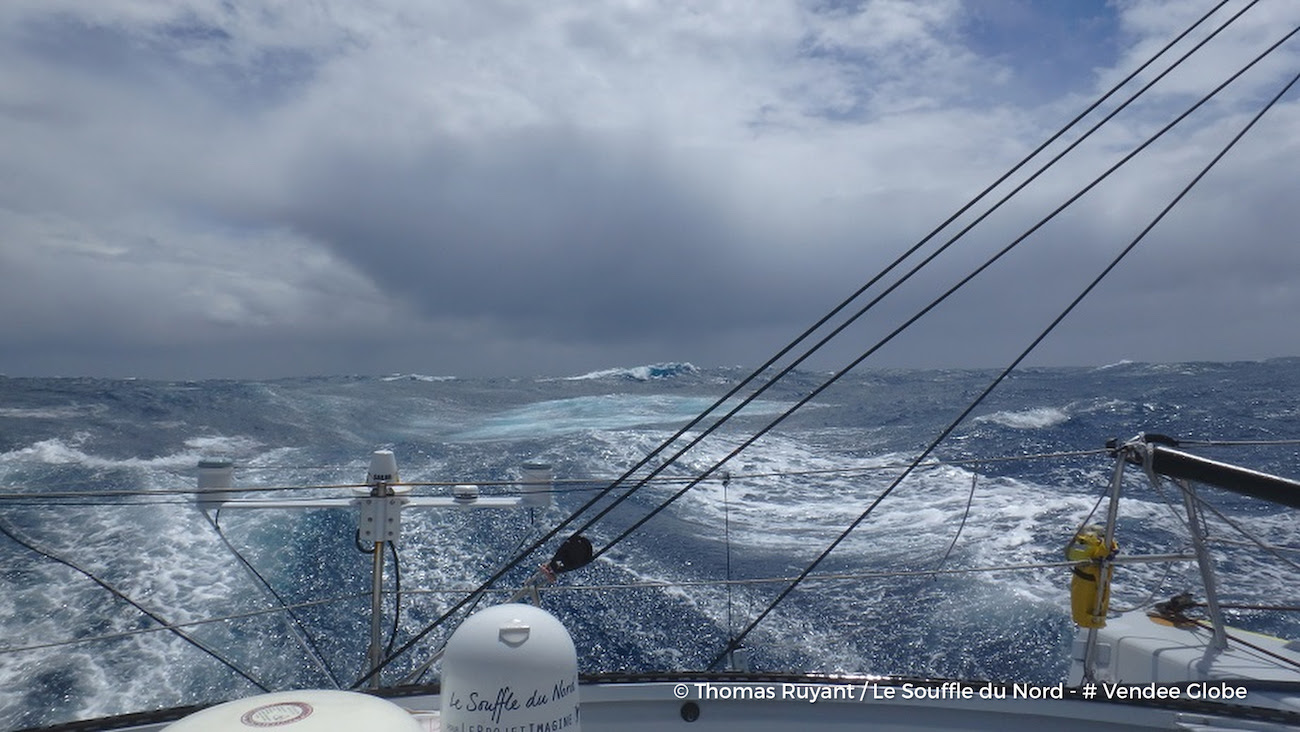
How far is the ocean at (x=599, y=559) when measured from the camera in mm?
5078

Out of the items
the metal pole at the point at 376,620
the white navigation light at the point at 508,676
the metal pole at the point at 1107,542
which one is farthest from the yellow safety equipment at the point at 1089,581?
the metal pole at the point at 376,620

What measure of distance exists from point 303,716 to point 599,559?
5890 millimetres

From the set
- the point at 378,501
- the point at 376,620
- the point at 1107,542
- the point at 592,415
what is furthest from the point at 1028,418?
the point at 376,620

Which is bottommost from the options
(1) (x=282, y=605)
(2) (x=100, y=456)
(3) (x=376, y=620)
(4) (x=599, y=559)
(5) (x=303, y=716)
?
(4) (x=599, y=559)

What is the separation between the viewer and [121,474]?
9555mm

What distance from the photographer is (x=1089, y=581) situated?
10.1 ft

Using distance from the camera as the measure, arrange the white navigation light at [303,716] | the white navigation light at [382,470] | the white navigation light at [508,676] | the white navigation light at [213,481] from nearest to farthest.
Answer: the white navigation light at [303,716] < the white navigation light at [508,676] < the white navigation light at [382,470] < the white navigation light at [213,481]

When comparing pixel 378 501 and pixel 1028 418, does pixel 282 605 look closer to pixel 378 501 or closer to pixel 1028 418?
pixel 378 501

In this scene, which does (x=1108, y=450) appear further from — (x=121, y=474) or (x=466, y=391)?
(x=466, y=391)

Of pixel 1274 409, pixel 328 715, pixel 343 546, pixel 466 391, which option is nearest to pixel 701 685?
pixel 328 715

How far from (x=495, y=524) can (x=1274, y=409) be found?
16.0 m

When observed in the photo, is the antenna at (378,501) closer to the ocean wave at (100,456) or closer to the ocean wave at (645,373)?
the ocean wave at (100,456)

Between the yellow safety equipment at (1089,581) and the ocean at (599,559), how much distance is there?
53 cm

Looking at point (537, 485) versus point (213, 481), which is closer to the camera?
point (213, 481)
